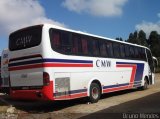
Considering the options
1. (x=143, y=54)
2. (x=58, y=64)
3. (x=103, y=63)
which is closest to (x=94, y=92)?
(x=103, y=63)

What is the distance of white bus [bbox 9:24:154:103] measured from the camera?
12.5 metres

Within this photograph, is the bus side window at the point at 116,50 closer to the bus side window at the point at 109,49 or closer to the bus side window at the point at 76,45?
the bus side window at the point at 109,49

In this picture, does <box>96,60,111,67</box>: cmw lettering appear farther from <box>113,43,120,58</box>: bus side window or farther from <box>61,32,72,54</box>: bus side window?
<box>61,32,72,54</box>: bus side window

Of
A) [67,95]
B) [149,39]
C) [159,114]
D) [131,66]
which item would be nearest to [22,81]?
[67,95]

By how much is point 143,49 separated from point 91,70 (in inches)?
315

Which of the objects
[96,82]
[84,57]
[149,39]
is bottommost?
[96,82]

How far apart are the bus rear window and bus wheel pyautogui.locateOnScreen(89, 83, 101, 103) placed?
3.52 meters

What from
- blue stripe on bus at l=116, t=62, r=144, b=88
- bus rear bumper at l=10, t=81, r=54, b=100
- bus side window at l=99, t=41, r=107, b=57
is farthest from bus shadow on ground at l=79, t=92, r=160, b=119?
blue stripe on bus at l=116, t=62, r=144, b=88

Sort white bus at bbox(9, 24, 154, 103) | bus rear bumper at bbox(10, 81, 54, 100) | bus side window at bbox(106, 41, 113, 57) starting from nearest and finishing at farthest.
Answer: bus rear bumper at bbox(10, 81, 54, 100)
white bus at bbox(9, 24, 154, 103)
bus side window at bbox(106, 41, 113, 57)

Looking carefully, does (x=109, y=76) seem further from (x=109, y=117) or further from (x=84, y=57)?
(x=109, y=117)

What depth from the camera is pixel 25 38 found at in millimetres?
13617

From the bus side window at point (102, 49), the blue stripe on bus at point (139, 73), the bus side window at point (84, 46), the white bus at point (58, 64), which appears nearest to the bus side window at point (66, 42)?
the white bus at point (58, 64)

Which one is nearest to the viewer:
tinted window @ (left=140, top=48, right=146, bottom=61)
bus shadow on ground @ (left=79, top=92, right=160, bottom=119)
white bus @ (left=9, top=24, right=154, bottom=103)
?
bus shadow on ground @ (left=79, top=92, right=160, bottom=119)

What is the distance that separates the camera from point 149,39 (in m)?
107
